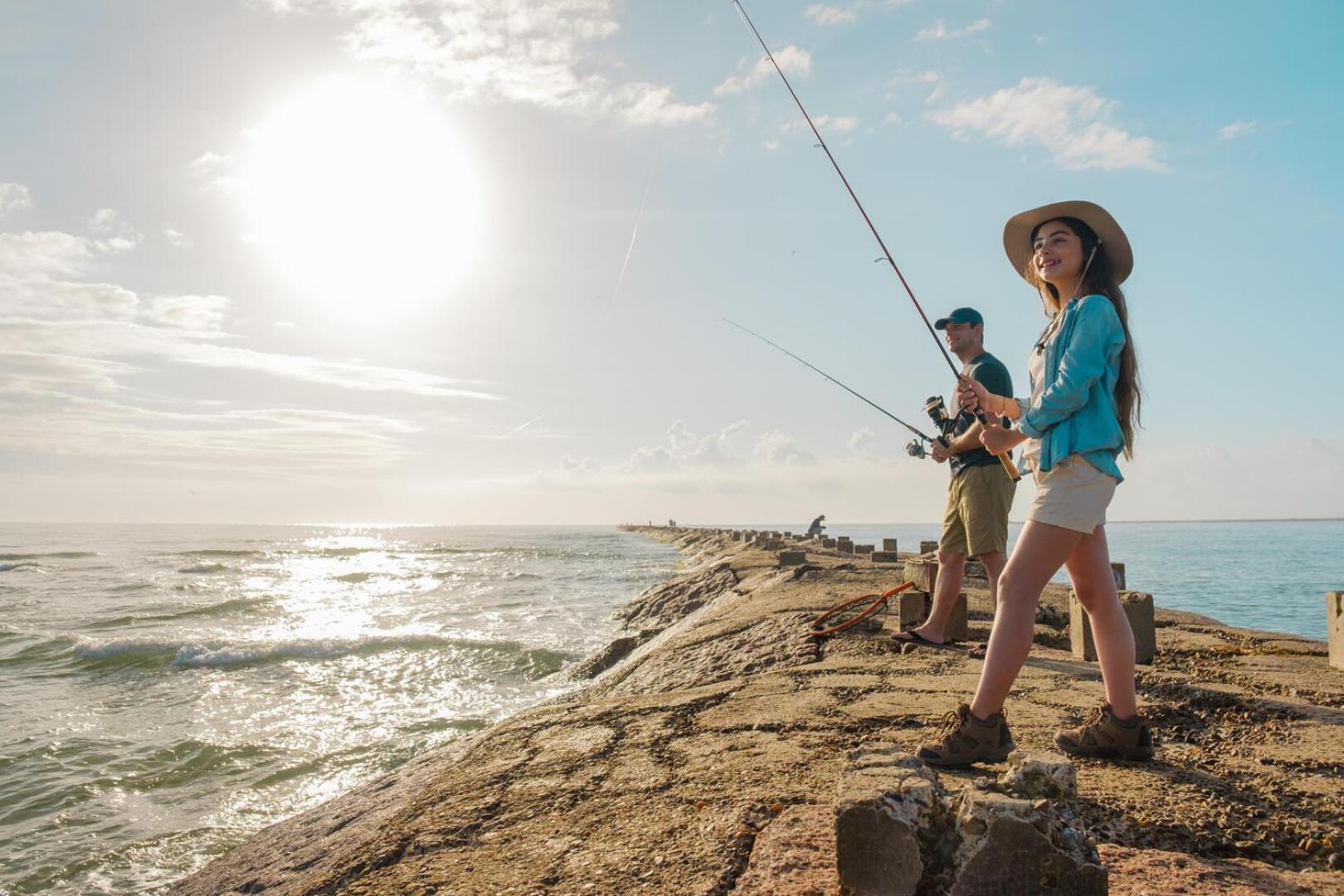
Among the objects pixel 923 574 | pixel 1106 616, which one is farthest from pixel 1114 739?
pixel 923 574

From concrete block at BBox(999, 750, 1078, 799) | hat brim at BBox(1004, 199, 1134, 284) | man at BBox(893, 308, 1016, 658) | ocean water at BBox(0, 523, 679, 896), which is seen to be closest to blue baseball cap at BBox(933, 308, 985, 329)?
man at BBox(893, 308, 1016, 658)

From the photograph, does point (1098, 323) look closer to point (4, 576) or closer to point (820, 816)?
point (820, 816)

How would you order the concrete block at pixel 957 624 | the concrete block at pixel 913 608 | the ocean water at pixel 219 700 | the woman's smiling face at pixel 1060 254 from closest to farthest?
1. the woman's smiling face at pixel 1060 254
2. the ocean water at pixel 219 700
3. the concrete block at pixel 957 624
4. the concrete block at pixel 913 608

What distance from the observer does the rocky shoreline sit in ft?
6.52

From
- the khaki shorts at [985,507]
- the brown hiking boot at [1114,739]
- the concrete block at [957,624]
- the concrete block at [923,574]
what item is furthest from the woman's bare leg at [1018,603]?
the concrete block at [923,574]

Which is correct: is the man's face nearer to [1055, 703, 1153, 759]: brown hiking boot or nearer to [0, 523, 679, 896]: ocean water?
[1055, 703, 1153, 759]: brown hiking boot

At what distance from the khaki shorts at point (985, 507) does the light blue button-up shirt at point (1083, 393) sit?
1715mm

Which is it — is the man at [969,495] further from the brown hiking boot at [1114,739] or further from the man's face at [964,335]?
the brown hiking boot at [1114,739]

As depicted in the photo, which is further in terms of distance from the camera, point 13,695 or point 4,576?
point 4,576

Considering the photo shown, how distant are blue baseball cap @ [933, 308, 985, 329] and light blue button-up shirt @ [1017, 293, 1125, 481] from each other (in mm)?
1786

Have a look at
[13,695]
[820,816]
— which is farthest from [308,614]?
[820,816]

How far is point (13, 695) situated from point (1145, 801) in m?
10.4

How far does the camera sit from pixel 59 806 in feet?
→ 16.6

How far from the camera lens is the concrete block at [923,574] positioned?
520 centimetres
